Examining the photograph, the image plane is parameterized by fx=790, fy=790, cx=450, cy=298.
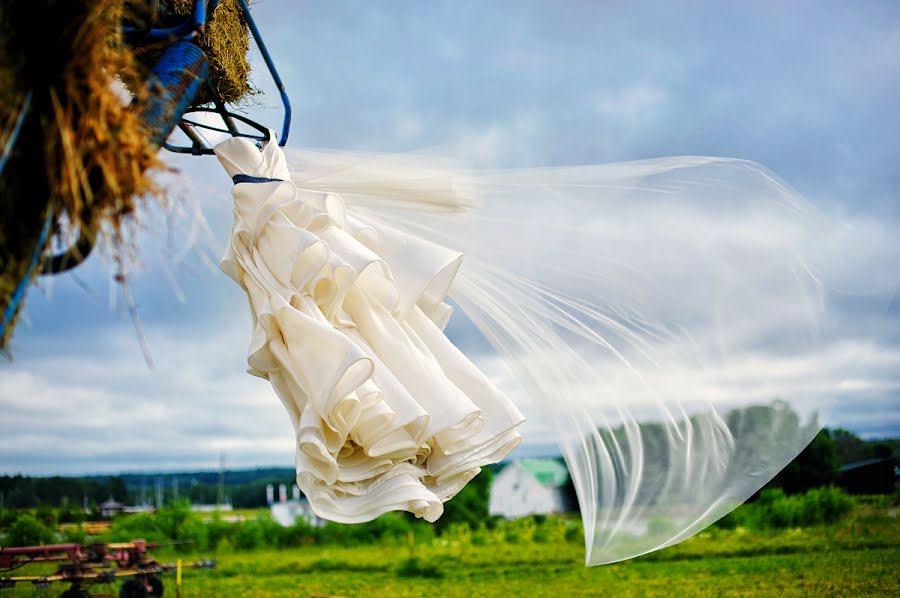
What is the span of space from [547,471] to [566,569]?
4288mm

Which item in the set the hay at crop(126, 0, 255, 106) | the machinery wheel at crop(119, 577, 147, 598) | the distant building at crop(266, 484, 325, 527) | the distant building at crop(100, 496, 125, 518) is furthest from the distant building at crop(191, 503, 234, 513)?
the hay at crop(126, 0, 255, 106)

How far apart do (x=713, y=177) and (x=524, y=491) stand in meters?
10.3

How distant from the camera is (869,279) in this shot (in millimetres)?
3002

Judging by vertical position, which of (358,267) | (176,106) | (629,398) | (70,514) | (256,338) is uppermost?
(176,106)

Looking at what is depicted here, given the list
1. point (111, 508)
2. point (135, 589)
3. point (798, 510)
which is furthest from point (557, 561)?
point (111, 508)

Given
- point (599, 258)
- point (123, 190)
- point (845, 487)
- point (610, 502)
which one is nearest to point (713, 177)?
point (599, 258)

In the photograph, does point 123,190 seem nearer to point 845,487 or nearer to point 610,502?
point 610,502

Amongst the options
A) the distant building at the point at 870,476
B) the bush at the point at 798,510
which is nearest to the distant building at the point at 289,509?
the bush at the point at 798,510

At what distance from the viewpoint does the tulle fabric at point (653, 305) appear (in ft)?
9.00

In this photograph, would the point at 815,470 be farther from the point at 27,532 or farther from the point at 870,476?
the point at 27,532

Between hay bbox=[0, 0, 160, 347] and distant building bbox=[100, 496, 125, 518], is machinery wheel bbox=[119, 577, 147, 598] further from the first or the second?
hay bbox=[0, 0, 160, 347]

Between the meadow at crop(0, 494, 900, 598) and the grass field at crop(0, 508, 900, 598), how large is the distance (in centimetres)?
1

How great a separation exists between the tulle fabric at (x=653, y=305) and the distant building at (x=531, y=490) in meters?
9.17

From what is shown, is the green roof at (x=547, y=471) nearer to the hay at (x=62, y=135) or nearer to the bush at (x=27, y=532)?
the bush at (x=27, y=532)
